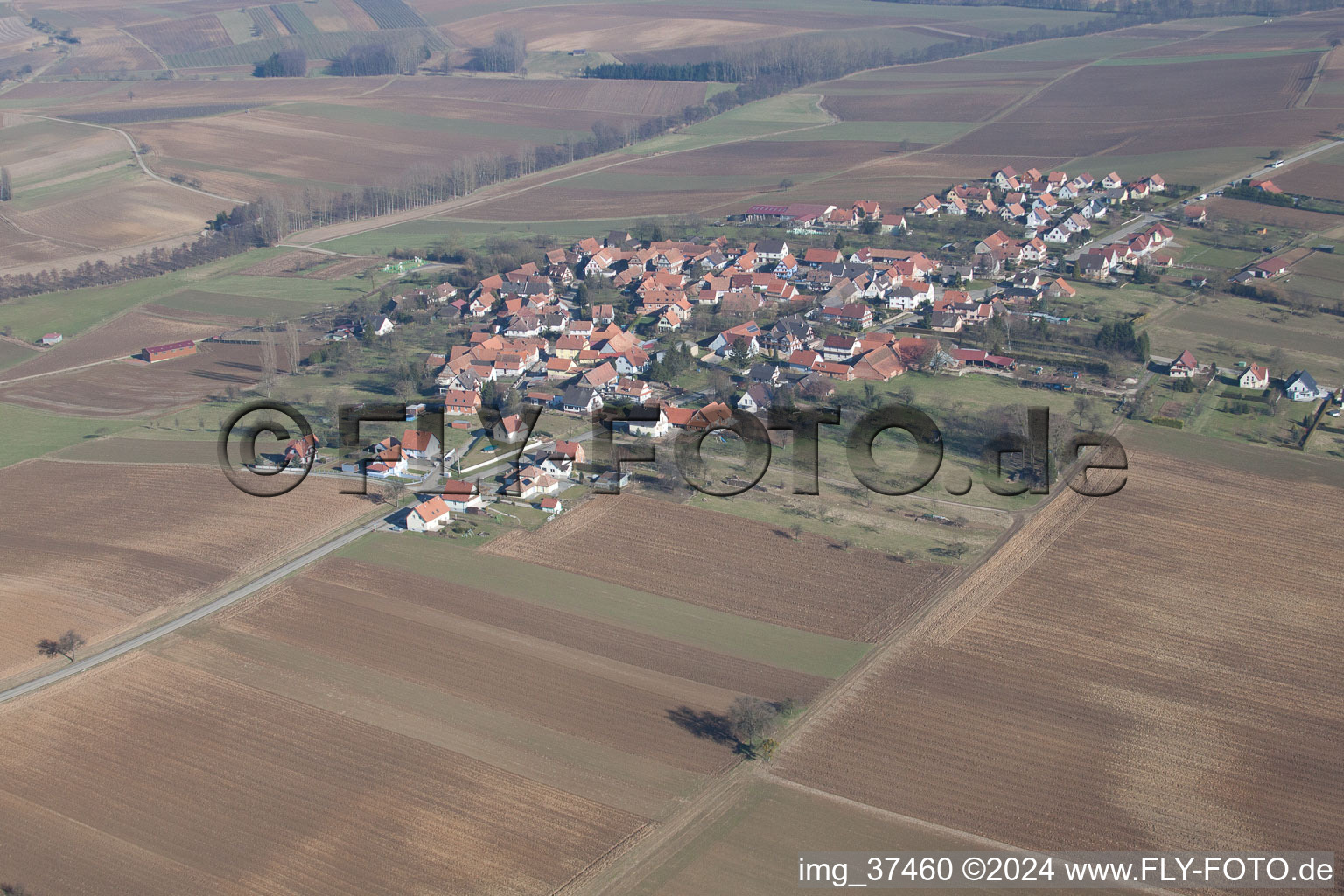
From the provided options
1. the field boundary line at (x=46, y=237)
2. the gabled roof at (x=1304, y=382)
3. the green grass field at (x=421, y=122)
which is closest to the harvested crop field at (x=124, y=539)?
the gabled roof at (x=1304, y=382)

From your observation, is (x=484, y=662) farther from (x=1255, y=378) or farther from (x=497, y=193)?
(x=497, y=193)

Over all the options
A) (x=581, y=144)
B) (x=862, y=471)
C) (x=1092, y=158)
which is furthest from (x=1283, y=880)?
(x=581, y=144)

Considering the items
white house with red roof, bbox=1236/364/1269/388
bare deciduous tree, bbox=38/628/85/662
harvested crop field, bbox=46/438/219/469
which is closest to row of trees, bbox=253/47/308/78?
harvested crop field, bbox=46/438/219/469

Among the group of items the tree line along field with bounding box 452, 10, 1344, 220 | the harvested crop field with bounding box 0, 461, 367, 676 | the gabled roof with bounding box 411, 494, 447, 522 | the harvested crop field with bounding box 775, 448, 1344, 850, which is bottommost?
the harvested crop field with bounding box 775, 448, 1344, 850

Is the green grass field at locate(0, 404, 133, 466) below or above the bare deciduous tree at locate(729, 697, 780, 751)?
above

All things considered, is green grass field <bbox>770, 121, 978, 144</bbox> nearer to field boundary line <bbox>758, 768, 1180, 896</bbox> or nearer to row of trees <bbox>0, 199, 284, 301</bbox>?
row of trees <bbox>0, 199, 284, 301</bbox>

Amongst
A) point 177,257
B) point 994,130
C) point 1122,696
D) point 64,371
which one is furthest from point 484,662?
point 994,130

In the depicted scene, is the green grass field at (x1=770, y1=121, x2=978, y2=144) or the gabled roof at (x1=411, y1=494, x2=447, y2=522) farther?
the green grass field at (x1=770, y1=121, x2=978, y2=144)
